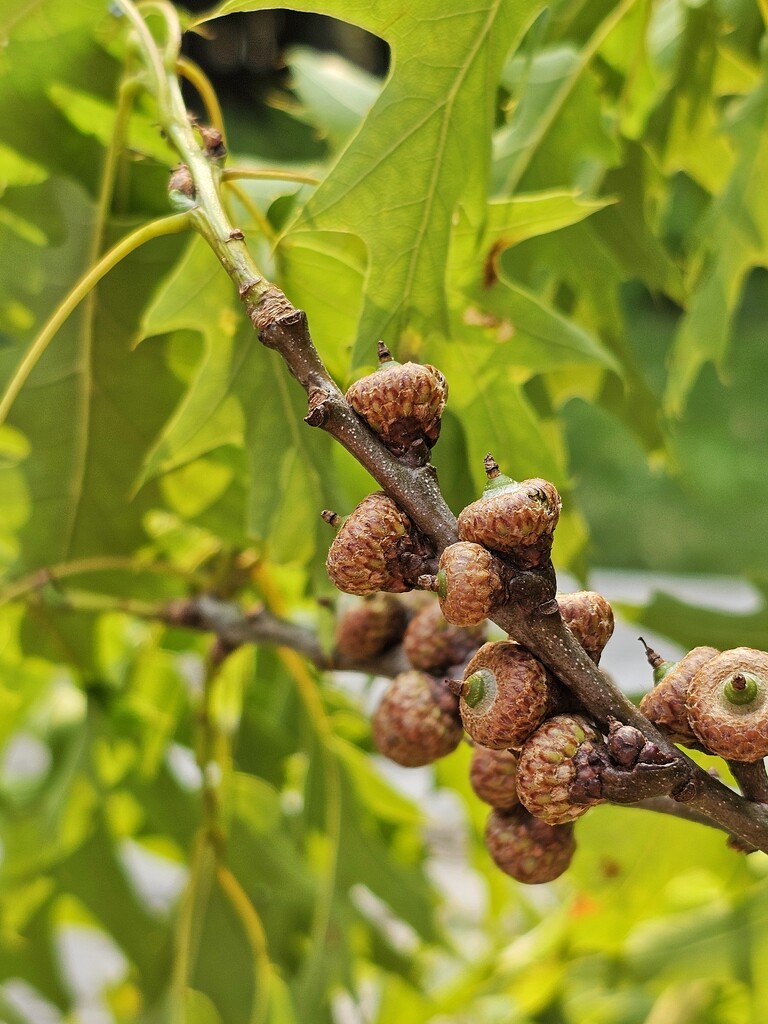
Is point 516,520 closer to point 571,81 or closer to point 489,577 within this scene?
point 489,577

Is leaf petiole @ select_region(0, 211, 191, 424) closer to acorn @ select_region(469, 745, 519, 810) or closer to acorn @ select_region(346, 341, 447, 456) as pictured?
acorn @ select_region(346, 341, 447, 456)

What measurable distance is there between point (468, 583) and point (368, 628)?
26 centimetres

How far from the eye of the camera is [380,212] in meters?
0.58

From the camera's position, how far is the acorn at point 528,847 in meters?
0.47

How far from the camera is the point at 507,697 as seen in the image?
0.37 meters

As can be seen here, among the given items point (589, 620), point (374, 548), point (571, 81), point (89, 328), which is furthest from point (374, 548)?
point (571, 81)

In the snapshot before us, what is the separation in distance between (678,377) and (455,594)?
510mm

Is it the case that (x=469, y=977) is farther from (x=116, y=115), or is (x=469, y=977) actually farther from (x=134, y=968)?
(x=116, y=115)

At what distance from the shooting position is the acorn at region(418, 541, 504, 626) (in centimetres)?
35

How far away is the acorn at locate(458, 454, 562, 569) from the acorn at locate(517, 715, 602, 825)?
6cm

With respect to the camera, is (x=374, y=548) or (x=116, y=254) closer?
(x=374, y=548)

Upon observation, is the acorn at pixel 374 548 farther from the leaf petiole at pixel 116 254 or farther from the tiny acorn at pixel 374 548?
the leaf petiole at pixel 116 254

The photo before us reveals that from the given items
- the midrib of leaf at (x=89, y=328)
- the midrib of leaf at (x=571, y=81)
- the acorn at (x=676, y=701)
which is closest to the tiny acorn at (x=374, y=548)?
the acorn at (x=676, y=701)

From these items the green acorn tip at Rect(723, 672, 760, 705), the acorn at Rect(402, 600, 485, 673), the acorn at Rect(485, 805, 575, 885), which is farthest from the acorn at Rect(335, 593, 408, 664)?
the green acorn tip at Rect(723, 672, 760, 705)
